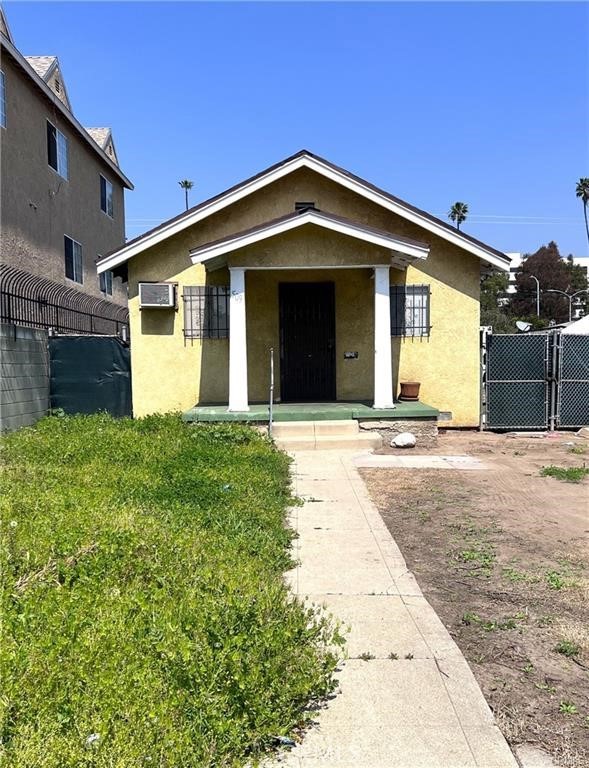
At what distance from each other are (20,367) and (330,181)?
22.1 feet

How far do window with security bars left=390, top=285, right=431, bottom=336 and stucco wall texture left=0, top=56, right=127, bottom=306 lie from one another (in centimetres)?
910

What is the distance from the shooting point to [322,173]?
1158 cm

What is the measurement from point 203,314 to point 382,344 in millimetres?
3627

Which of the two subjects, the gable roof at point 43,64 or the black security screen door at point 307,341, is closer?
the black security screen door at point 307,341

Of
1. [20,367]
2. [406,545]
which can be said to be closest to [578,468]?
[406,545]

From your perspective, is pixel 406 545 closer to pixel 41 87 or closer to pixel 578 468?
pixel 578 468

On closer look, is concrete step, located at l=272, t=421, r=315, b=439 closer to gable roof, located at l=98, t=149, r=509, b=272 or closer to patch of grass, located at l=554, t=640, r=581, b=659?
gable roof, located at l=98, t=149, r=509, b=272

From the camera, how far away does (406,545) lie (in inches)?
208

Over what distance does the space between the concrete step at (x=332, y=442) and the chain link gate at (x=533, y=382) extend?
298 cm

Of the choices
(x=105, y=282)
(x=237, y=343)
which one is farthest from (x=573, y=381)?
(x=105, y=282)

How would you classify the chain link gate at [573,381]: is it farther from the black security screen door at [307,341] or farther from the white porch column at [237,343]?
the white porch column at [237,343]

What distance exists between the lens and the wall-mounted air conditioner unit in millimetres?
11570

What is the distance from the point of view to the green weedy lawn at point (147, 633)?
2318mm

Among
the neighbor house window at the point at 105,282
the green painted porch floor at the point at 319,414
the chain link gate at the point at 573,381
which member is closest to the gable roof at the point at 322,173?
the chain link gate at the point at 573,381
